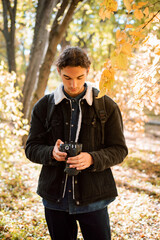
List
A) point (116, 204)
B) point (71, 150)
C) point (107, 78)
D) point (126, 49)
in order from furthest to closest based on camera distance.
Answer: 1. point (116, 204)
2. point (71, 150)
3. point (107, 78)
4. point (126, 49)

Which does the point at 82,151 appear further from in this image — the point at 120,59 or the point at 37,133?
the point at 120,59

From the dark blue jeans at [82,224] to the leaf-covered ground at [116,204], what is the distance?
1321mm

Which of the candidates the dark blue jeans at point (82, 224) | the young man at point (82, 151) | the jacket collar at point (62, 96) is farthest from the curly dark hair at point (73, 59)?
the dark blue jeans at point (82, 224)

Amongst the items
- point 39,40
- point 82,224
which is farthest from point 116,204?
point 39,40

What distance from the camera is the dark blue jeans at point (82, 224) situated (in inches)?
64.4

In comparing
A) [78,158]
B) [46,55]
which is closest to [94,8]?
[46,55]

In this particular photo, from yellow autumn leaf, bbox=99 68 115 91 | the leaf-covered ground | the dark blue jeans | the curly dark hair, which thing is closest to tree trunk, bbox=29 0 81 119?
the leaf-covered ground

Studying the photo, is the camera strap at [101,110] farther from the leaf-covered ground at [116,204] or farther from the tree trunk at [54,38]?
the tree trunk at [54,38]

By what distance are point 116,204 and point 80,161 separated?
2.87 m

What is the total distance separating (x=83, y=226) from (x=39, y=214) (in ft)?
6.86

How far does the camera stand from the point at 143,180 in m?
5.40

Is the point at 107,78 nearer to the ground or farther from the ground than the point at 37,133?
farther from the ground

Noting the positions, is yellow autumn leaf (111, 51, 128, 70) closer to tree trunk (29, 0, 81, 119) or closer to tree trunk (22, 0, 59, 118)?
tree trunk (29, 0, 81, 119)

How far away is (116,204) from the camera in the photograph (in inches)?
160
